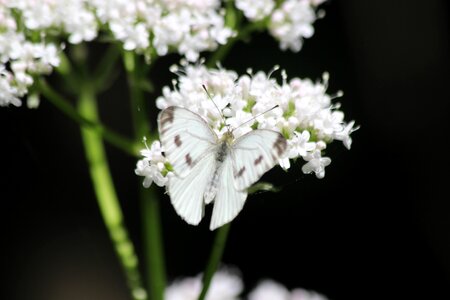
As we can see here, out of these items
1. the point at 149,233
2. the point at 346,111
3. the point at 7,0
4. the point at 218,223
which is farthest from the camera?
the point at 346,111

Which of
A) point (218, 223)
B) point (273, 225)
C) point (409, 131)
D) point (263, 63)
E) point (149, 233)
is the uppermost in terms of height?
point (263, 63)

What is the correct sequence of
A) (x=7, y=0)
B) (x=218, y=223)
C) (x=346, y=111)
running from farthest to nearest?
1. (x=346, y=111)
2. (x=7, y=0)
3. (x=218, y=223)

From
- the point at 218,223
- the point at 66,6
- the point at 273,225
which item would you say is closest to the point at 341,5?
the point at 273,225

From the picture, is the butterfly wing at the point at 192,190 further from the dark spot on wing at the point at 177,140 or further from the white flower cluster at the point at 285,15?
the white flower cluster at the point at 285,15

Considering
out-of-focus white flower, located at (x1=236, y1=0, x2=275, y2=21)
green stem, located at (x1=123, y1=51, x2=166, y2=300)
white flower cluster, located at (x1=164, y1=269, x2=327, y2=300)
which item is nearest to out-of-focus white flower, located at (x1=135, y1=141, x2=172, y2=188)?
green stem, located at (x1=123, y1=51, x2=166, y2=300)

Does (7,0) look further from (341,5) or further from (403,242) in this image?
(403,242)

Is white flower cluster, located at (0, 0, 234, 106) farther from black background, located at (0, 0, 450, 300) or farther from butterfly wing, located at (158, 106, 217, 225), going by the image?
black background, located at (0, 0, 450, 300)

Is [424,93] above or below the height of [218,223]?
above

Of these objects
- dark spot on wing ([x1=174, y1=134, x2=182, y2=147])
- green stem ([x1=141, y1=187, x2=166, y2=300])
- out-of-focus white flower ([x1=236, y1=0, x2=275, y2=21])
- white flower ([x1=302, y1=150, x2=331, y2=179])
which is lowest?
white flower ([x1=302, y1=150, x2=331, y2=179])
